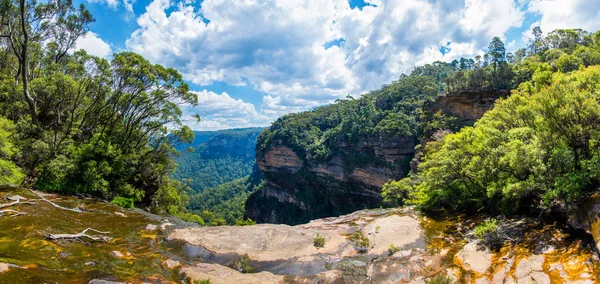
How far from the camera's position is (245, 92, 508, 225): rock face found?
4772 cm

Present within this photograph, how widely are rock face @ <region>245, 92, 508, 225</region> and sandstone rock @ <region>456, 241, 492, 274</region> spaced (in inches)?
1676

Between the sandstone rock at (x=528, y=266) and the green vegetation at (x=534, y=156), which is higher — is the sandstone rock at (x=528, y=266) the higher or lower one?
the lower one

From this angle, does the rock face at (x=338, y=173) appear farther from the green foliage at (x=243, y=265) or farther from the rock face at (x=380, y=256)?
the green foliage at (x=243, y=265)

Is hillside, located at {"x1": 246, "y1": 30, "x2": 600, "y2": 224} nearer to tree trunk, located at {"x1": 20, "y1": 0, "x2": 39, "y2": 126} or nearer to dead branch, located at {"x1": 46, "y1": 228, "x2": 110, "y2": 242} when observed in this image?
dead branch, located at {"x1": 46, "y1": 228, "x2": 110, "y2": 242}

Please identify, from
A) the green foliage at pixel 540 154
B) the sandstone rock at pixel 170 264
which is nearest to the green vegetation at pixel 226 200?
the green foliage at pixel 540 154

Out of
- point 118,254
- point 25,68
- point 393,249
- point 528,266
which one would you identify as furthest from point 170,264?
point 25,68

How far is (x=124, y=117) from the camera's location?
2041 cm

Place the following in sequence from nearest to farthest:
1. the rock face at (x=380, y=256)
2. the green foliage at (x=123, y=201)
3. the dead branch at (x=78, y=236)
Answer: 1. the rock face at (x=380, y=256)
2. the dead branch at (x=78, y=236)
3. the green foliage at (x=123, y=201)

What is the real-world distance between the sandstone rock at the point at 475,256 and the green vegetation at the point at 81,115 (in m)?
18.1

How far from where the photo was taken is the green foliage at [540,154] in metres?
7.69

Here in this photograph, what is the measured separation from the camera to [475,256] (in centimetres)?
795

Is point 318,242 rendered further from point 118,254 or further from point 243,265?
point 118,254

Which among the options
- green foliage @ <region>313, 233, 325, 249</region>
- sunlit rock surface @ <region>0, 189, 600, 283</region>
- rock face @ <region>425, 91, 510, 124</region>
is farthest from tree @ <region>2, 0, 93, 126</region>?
rock face @ <region>425, 91, 510, 124</region>

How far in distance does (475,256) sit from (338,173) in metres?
62.9
